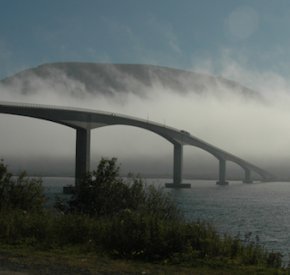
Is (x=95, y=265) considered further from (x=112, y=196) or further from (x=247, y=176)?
(x=247, y=176)

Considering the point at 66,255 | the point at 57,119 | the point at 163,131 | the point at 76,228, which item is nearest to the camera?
the point at 66,255

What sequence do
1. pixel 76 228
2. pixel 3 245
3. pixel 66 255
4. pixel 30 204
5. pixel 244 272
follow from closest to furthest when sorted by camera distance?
pixel 244 272, pixel 66 255, pixel 3 245, pixel 76 228, pixel 30 204

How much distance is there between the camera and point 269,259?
38.5 ft

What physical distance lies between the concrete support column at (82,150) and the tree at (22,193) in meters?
64.9

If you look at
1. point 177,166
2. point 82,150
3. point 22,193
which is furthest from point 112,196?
point 177,166

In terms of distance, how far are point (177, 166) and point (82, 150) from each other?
34.9m

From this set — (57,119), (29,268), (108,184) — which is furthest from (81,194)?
(57,119)

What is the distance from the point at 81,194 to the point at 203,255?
8.56 metres

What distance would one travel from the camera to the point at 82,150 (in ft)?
278

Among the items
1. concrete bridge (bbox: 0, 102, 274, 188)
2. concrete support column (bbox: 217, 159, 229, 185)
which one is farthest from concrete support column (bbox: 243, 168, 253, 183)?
concrete bridge (bbox: 0, 102, 274, 188)

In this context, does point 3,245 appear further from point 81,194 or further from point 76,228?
point 81,194

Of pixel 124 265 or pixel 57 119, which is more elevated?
pixel 57 119

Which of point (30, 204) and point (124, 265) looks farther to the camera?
point (30, 204)

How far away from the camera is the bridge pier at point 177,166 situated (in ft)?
368
